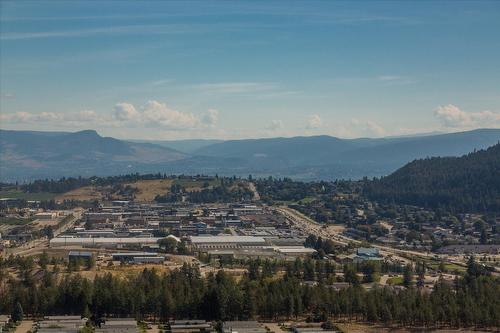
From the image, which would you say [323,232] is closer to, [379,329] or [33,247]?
[33,247]

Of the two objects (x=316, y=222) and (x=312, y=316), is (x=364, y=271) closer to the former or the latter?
(x=312, y=316)

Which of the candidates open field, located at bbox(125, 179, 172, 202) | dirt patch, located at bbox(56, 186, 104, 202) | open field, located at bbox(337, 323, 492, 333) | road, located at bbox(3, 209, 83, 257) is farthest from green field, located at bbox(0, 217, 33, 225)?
open field, located at bbox(337, 323, 492, 333)

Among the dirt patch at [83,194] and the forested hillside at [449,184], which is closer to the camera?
the forested hillside at [449,184]

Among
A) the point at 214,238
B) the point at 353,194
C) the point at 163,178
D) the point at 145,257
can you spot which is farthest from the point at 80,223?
the point at 353,194

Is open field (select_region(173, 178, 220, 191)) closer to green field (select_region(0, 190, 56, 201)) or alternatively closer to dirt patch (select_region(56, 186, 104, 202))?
dirt patch (select_region(56, 186, 104, 202))

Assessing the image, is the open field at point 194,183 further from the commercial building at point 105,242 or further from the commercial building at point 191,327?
the commercial building at point 191,327

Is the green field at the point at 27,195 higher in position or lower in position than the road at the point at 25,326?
higher

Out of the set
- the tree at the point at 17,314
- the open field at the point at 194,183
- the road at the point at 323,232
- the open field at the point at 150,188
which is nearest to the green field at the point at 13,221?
the open field at the point at 150,188
